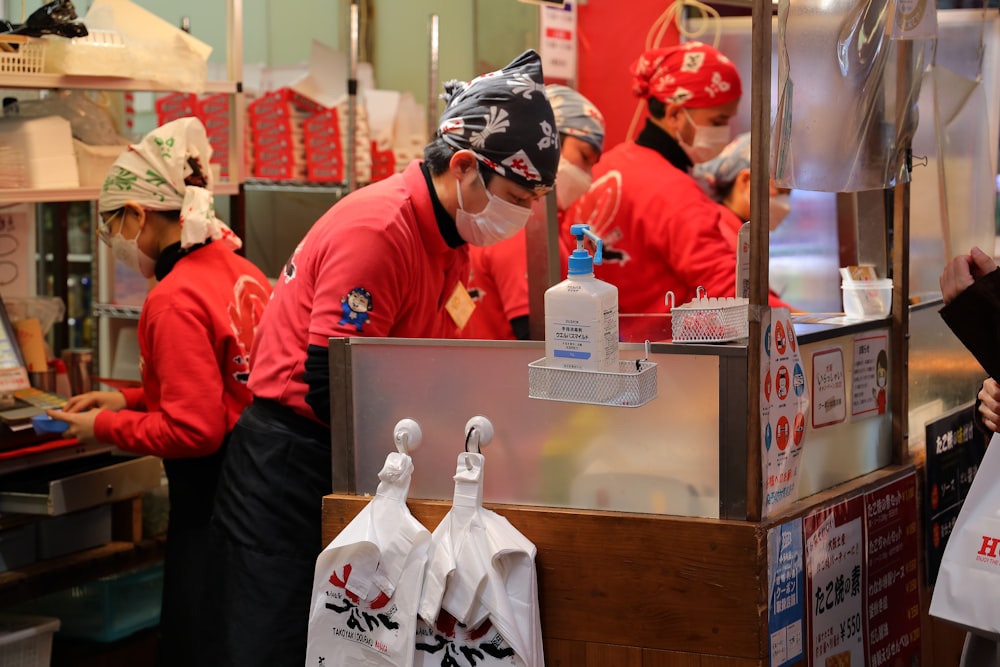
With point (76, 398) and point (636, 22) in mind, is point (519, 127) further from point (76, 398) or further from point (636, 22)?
point (636, 22)

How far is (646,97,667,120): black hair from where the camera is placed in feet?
12.2

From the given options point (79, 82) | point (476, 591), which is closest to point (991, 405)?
point (476, 591)

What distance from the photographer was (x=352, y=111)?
4.83 metres

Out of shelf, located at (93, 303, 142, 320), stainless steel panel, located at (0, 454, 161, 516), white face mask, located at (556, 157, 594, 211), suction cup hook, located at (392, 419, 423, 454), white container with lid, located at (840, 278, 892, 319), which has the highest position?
white face mask, located at (556, 157, 594, 211)

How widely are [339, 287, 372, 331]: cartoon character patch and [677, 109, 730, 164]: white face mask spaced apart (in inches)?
66.5

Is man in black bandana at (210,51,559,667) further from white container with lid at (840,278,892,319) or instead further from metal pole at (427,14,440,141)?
metal pole at (427,14,440,141)

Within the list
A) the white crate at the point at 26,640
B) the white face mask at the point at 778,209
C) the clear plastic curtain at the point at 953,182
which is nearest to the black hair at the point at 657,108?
the white face mask at the point at 778,209

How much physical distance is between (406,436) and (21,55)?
206 centimetres

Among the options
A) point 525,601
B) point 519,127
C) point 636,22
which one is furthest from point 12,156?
point 636,22

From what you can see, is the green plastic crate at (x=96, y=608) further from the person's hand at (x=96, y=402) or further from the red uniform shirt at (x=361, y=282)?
the red uniform shirt at (x=361, y=282)

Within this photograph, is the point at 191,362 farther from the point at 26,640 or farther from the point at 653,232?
the point at 653,232

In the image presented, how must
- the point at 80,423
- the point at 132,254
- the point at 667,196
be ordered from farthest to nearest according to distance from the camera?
the point at 667,196 < the point at 132,254 < the point at 80,423

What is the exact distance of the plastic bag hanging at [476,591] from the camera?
6.52 feet

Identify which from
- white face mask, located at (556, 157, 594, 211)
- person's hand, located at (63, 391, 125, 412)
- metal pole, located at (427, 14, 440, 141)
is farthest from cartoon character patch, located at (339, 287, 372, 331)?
metal pole, located at (427, 14, 440, 141)
